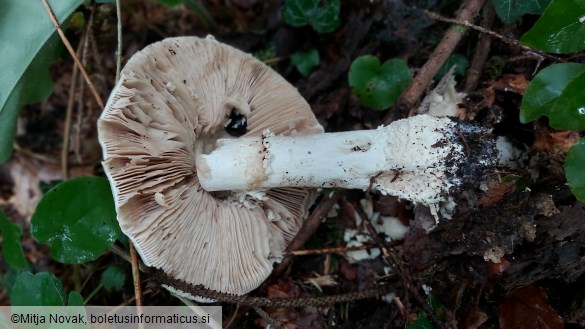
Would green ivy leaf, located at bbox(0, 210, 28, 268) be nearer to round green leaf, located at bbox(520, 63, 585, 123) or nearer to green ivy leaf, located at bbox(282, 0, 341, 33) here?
green ivy leaf, located at bbox(282, 0, 341, 33)

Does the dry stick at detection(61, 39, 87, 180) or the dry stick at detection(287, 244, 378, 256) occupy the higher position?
the dry stick at detection(61, 39, 87, 180)

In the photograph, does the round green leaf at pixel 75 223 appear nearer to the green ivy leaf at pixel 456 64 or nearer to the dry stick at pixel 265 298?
the dry stick at pixel 265 298

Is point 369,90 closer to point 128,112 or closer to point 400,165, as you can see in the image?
point 400,165

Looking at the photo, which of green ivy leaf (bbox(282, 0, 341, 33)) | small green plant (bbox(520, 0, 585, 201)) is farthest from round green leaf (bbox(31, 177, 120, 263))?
small green plant (bbox(520, 0, 585, 201))

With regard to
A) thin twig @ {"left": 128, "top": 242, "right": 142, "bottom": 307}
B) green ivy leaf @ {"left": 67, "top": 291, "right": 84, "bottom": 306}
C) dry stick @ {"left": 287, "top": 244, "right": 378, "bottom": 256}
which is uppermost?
green ivy leaf @ {"left": 67, "top": 291, "right": 84, "bottom": 306}

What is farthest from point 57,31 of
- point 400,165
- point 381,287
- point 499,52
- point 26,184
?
point 499,52

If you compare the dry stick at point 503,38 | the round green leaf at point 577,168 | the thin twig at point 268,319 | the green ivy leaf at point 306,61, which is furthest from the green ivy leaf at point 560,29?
the thin twig at point 268,319

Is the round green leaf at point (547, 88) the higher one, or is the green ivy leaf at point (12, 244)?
the round green leaf at point (547, 88)
